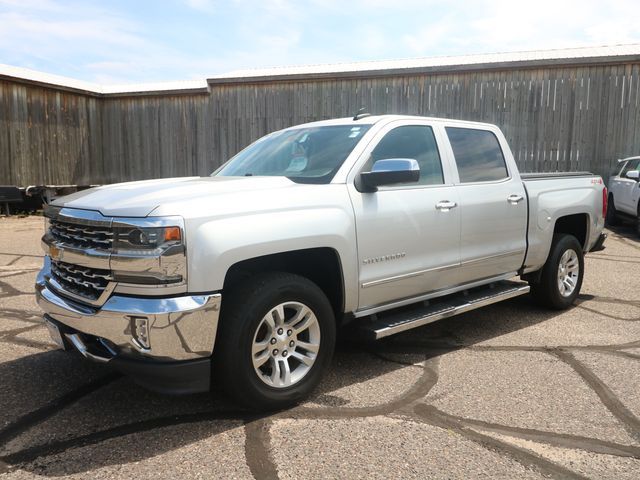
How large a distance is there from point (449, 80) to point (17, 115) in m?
12.0

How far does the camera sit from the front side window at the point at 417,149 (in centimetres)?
422

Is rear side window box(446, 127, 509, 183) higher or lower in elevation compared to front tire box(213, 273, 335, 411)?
higher

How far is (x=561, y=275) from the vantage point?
19.3 ft

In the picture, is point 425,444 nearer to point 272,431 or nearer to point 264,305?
point 272,431

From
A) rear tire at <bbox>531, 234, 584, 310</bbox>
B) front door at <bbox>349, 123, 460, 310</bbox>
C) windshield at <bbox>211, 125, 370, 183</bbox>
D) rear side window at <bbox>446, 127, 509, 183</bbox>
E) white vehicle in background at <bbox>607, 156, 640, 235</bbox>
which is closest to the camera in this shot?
front door at <bbox>349, 123, 460, 310</bbox>

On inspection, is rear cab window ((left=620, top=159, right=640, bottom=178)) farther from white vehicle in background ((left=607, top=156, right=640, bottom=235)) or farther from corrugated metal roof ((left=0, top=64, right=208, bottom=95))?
corrugated metal roof ((left=0, top=64, right=208, bottom=95))

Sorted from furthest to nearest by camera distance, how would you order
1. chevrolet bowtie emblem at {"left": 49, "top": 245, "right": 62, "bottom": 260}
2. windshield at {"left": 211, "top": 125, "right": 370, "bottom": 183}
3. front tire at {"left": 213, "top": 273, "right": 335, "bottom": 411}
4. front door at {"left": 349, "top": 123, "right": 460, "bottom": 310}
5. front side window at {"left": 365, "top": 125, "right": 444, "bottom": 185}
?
front side window at {"left": 365, "top": 125, "right": 444, "bottom": 185} → windshield at {"left": 211, "top": 125, "right": 370, "bottom": 183} → front door at {"left": 349, "top": 123, "right": 460, "bottom": 310} → chevrolet bowtie emblem at {"left": 49, "top": 245, "right": 62, "bottom": 260} → front tire at {"left": 213, "top": 273, "right": 335, "bottom": 411}

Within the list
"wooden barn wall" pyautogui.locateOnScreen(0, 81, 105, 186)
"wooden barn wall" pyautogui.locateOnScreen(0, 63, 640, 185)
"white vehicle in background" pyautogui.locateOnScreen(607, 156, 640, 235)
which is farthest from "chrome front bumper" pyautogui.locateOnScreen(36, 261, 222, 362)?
"wooden barn wall" pyautogui.locateOnScreen(0, 81, 105, 186)

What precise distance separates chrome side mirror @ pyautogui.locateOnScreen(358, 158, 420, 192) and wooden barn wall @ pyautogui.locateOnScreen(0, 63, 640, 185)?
11.6 m

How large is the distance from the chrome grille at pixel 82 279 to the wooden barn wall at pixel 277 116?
41.1 feet

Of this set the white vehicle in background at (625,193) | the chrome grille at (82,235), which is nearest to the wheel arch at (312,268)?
the chrome grille at (82,235)

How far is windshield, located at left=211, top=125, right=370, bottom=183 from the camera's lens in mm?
4023

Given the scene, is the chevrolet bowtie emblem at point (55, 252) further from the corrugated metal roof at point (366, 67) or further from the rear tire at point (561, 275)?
the corrugated metal roof at point (366, 67)

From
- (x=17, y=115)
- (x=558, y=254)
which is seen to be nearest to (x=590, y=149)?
(x=558, y=254)
